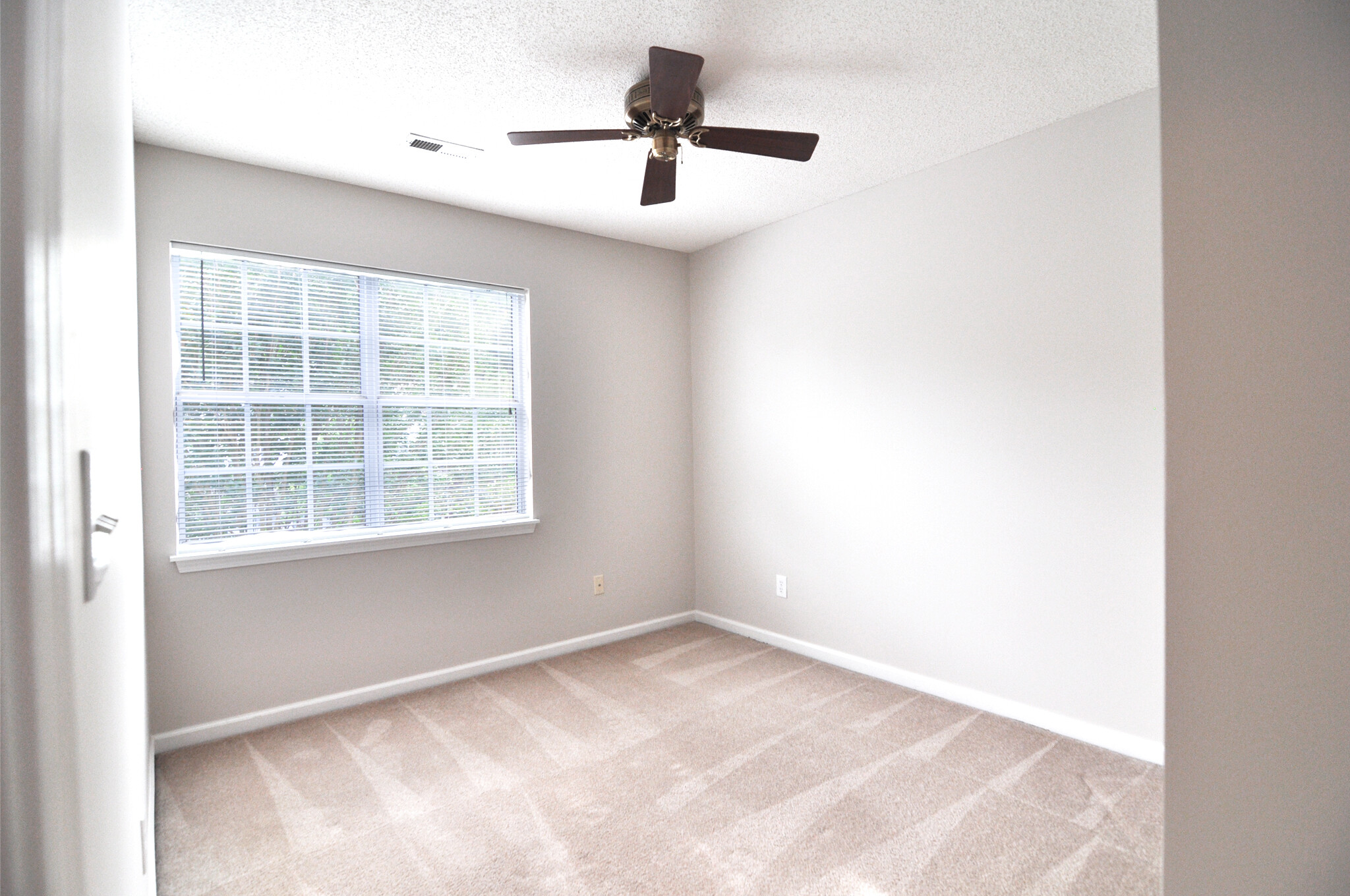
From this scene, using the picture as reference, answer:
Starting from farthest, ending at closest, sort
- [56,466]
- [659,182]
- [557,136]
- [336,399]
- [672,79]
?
[336,399] < [659,182] < [557,136] < [672,79] < [56,466]

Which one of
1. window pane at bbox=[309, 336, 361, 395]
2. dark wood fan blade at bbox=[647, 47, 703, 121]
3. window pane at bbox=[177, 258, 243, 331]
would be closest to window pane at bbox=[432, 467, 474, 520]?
window pane at bbox=[309, 336, 361, 395]

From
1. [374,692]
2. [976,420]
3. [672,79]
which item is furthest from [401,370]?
[976,420]

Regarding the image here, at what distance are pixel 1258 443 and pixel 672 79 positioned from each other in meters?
1.74

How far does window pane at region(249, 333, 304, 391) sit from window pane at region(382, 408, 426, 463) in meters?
0.44

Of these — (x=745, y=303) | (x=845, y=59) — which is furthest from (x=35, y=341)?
(x=745, y=303)

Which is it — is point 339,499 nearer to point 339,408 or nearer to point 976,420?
point 339,408

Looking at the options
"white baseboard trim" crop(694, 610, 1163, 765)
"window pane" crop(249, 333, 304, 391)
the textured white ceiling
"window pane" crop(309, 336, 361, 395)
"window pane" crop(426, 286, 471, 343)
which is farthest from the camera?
"window pane" crop(426, 286, 471, 343)

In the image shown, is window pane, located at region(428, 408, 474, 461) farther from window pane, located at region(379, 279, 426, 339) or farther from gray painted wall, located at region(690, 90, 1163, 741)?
gray painted wall, located at region(690, 90, 1163, 741)

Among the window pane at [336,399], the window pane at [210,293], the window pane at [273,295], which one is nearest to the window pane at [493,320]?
the window pane at [336,399]

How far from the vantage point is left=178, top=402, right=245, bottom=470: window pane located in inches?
111

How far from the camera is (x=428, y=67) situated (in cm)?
221

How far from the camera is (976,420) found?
303cm

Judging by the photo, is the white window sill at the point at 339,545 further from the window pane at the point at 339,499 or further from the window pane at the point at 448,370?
the window pane at the point at 448,370

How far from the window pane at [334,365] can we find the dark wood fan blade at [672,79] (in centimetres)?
201
